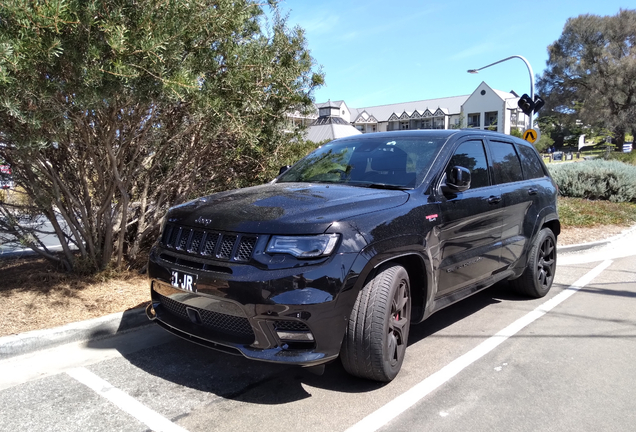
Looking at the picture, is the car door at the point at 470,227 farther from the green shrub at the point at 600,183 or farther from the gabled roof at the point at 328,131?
the gabled roof at the point at 328,131

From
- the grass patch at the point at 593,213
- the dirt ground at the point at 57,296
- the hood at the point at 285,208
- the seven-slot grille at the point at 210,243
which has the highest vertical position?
the hood at the point at 285,208

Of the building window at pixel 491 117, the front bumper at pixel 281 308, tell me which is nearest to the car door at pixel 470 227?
the front bumper at pixel 281 308

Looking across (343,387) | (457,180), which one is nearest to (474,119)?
(457,180)

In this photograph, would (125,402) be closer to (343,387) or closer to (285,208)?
(343,387)

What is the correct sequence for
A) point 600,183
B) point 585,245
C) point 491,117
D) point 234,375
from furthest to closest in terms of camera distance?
point 491,117
point 600,183
point 585,245
point 234,375

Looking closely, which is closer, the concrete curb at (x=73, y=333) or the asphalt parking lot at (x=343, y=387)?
the asphalt parking lot at (x=343, y=387)

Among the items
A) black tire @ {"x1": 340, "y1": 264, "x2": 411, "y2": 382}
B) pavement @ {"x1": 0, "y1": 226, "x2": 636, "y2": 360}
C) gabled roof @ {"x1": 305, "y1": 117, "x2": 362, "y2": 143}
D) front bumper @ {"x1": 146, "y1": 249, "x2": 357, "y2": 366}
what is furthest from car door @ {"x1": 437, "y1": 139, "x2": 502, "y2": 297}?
gabled roof @ {"x1": 305, "y1": 117, "x2": 362, "y2": 143}

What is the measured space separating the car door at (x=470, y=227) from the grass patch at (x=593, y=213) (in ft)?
24.2

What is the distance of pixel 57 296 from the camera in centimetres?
499

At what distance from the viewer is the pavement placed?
4.01 meters

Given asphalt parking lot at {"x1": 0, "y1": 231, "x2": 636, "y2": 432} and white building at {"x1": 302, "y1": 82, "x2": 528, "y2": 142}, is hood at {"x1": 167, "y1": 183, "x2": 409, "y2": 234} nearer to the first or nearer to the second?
asphalt parking lot at {"x1": 0, "y1": 231, "x2": 636, "y2": 432}

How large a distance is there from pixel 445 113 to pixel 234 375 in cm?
9070

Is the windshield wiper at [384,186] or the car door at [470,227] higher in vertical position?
the windshield wiper at [384,186]

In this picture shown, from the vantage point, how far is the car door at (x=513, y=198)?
16.5 feet
